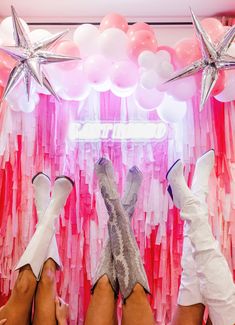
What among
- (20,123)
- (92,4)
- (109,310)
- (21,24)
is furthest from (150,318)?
(92,4)

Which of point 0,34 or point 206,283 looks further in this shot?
point 0,34

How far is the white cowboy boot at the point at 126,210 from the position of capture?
186 centimetres

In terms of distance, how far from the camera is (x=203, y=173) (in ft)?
6.84

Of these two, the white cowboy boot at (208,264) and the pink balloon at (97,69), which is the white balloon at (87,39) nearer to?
the pink balloon at (97,69)

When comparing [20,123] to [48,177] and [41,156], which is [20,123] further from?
[48,177]

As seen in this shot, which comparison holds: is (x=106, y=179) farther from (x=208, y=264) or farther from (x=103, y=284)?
(x=208, y=264)

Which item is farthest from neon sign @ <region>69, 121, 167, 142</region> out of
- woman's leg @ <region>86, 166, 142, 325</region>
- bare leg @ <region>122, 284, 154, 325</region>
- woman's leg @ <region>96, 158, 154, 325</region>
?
bare leg @ <region>122, 284, 154, 325</region>

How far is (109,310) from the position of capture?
1.77 meters

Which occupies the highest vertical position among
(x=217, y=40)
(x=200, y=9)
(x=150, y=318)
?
(x=200, y=9)

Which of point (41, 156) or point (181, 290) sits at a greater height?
point (41, 156)

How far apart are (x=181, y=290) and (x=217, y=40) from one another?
124 cm

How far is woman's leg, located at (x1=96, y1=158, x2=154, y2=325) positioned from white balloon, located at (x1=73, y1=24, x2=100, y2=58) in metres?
0.58

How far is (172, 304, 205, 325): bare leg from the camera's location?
5.98 feet

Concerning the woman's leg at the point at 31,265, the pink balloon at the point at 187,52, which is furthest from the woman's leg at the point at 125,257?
the pink balloon at the point at 187,52
